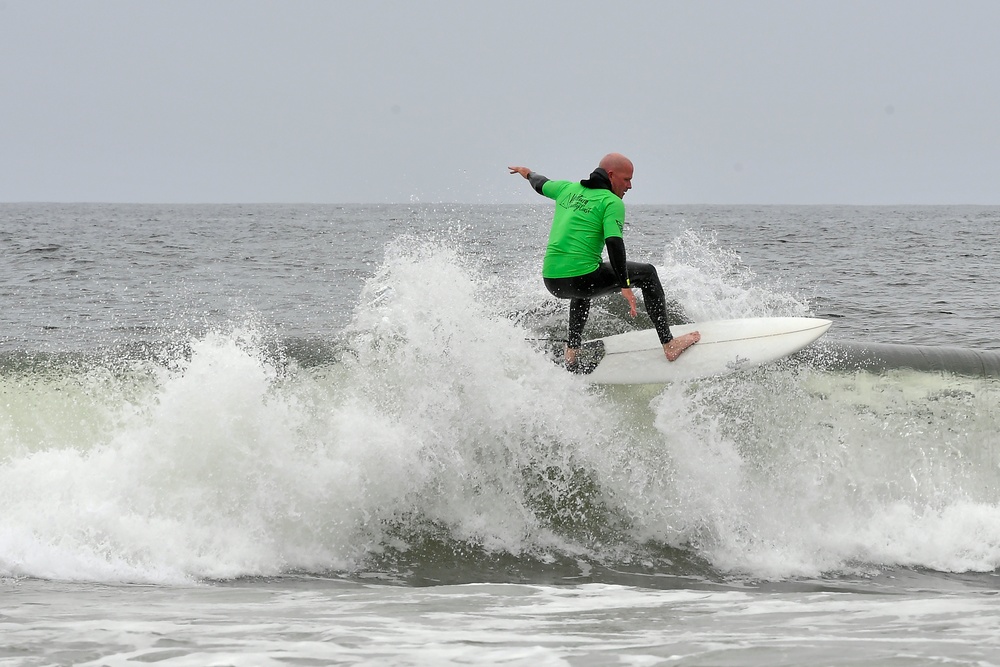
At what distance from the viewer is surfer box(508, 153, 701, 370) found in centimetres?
626

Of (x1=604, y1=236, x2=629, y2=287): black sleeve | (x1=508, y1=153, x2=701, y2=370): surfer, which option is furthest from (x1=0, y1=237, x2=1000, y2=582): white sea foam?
(x1=604, y1=236, x2=629, y2=287): black sleeve

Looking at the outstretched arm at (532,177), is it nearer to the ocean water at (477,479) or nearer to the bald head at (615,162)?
the bald head at (615,162)

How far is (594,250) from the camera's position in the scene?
6477mm

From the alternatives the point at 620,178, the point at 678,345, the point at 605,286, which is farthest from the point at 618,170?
the point at 678,345

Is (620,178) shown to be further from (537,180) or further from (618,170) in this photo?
(537,180)

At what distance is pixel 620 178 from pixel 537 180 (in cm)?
85

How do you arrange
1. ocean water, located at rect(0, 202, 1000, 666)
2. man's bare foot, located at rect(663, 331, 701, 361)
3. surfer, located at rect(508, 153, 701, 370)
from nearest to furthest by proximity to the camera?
ocean water, located at rect(0, 202, 1000, 666) < surfer, located at rect(508, 153, 701, 370) < man's bare foot, located at rect(663, 331, 701, 361)

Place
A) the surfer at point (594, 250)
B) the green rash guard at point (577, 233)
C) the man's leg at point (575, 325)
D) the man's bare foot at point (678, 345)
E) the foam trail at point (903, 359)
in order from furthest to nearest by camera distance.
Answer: the foam trail at point (903, 359), the man's bare foot at point (678, 345), the man's leg at point (575, 325), the green rash guard at point (577, 233), the surfer at point (594, 250)

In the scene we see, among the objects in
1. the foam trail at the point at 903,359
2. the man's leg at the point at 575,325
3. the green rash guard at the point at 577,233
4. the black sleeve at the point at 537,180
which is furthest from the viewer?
the foam trail at the point at 903,359

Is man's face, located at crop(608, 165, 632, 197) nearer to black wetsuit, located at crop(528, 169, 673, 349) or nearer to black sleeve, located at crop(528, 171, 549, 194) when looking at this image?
black wetsuit, located at crop(528, 169, 673, 349)

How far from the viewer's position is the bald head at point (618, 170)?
6.32 meters

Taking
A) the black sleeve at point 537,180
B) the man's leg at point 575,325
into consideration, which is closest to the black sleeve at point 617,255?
the man's leg at point 575,325

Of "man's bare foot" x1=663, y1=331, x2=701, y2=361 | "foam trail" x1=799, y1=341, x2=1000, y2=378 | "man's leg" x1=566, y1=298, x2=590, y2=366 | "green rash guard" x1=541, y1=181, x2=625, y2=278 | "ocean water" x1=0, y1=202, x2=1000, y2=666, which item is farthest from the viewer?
"foam trail" x1=799, y1=341, x2=1000, y2=378

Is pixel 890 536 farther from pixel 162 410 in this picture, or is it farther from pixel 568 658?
pixel 162 410
